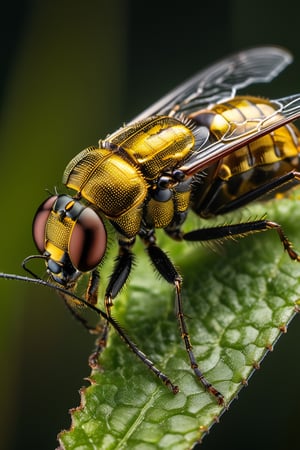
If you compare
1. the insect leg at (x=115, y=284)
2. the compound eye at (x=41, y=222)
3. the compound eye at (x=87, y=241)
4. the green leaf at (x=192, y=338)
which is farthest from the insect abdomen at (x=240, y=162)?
the compound eye at (x=41, y=222)

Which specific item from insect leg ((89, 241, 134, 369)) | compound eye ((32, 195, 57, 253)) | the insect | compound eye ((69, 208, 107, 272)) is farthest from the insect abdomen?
compound eye ((32, 195, 57, 253))

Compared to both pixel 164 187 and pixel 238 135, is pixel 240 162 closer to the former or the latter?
pixel 238 135

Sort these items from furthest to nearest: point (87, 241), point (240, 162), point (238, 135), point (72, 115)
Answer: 1. point (72, 115)
2. point (240, 162)
3. point (238, 135)
4. point (87, 241)

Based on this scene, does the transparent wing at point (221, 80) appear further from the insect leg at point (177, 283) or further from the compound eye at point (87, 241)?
the compound eye at point (87, 241)

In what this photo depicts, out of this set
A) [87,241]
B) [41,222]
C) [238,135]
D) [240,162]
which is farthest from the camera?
[240,162]

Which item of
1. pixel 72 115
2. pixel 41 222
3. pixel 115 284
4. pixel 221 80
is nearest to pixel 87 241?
pixel 41 222

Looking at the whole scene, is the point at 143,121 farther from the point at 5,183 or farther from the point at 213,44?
the point at 213,44

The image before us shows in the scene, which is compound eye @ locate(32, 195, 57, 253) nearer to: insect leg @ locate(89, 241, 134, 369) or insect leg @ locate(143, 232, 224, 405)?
insect leg @ locate(89, 241, 134, 369)
